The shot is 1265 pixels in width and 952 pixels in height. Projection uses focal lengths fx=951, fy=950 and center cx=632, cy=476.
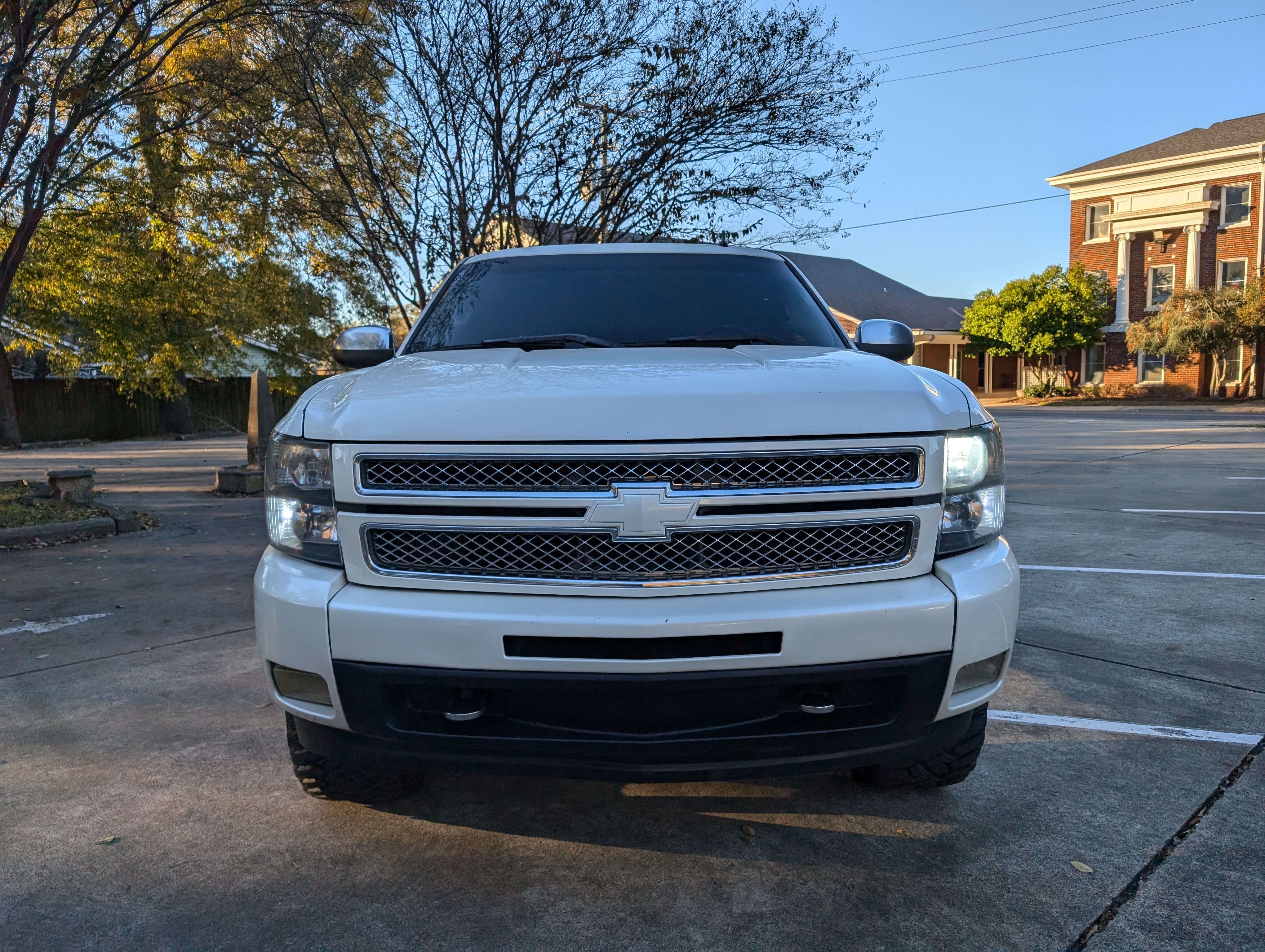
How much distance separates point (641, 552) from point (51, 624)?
14.2 ft

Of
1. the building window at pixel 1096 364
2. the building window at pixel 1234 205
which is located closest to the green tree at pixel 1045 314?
the building window at pixel 1096 364

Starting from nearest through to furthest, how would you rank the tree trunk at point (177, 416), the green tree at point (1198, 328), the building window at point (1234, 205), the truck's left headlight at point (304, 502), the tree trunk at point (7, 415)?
the truck's left headlight at point (304, 502) < the tree trunk at point (7, 415) < the tree trunk at point (177, 416) < the green tree at point (1198, 328) < the building window at point (1234, 205)

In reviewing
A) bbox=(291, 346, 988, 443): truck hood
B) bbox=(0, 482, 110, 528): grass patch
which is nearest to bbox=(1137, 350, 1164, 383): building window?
bbox=(0, 482, 110, 528): grass patch

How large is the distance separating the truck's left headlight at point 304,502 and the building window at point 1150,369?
134ft

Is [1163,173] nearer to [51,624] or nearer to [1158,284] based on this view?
[1158,284]

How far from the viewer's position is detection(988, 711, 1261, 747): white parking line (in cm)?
341

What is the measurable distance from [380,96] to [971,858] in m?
9.89

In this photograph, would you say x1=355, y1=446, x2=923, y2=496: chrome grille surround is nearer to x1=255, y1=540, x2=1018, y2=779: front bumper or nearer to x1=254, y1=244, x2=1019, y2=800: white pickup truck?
x1=254, y1=244, x2=1019, y2=800: white pickup truck

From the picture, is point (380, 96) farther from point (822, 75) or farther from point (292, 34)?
point (822, 75)

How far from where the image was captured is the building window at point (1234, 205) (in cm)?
3609

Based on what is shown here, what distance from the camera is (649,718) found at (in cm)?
227

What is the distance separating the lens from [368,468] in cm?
239

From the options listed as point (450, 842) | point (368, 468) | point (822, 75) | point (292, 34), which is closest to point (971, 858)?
point (450, 842)

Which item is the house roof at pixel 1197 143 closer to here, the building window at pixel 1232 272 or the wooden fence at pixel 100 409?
the building window at pixel 1232 272
